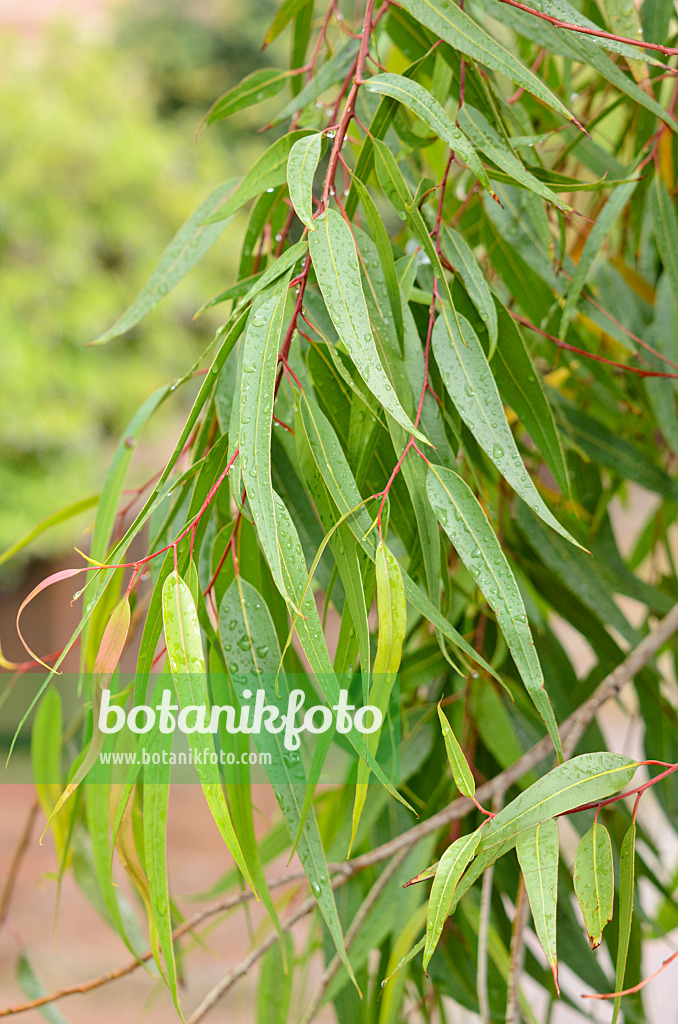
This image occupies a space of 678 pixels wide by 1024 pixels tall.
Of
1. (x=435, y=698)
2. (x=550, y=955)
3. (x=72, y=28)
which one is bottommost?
(x=550, y=955)

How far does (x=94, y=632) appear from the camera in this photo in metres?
0.41

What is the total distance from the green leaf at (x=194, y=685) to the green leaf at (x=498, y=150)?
190mm

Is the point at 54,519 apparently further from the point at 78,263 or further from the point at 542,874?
the point at 78,263

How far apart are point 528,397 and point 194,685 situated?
0.70 ft

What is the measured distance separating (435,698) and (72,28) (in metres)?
3.85

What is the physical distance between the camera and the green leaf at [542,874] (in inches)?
9.7

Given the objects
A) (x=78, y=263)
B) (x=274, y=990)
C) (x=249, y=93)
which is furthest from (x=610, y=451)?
(x=78, y=263)

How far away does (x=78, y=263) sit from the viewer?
10.4ft

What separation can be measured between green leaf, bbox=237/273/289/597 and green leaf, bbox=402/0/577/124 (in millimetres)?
117

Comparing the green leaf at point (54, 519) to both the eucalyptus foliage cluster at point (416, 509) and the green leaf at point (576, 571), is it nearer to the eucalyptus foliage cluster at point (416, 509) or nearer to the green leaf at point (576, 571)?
the eucalyptus foliage cluster at point (416, 509)

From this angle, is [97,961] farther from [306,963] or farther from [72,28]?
[72,28]

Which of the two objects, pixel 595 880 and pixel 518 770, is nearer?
pixel 595 880

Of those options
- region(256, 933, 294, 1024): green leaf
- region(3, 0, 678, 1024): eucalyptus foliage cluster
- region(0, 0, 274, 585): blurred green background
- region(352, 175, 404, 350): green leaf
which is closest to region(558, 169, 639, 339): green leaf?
region(3, 0, 678, 1024): eucalyptus foliage cluster

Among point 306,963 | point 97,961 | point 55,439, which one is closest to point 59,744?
point 306,963
